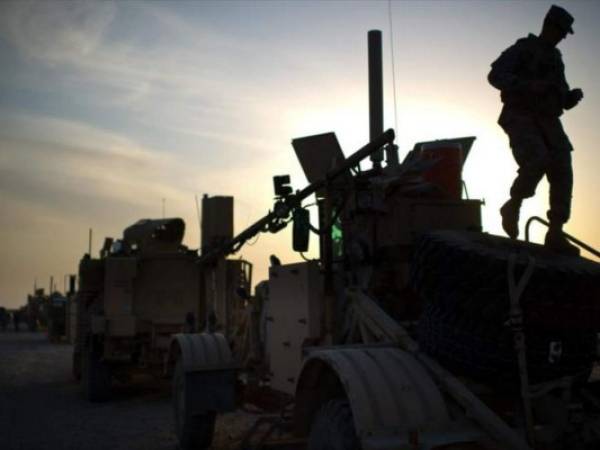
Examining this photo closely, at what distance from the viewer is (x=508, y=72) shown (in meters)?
4.73

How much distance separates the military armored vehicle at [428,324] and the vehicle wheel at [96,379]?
278 inches

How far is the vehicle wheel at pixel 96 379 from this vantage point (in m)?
12.3

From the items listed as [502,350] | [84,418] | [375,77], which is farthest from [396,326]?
[375,77]

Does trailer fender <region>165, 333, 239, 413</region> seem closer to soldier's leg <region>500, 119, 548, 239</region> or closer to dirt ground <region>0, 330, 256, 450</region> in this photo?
dirt ground <region>0, 330, 256, 450</region>

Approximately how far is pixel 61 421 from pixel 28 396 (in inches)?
124

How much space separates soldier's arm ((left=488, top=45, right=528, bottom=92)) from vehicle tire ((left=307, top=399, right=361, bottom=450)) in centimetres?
237

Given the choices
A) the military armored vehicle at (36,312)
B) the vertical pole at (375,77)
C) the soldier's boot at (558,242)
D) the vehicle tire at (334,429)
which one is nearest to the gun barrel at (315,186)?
the soldier's boot at (558,242)

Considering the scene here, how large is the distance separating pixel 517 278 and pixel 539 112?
1.60 m

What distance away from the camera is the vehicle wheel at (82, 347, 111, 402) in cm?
1233

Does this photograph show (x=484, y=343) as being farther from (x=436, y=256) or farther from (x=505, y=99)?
(x=505, y=99)

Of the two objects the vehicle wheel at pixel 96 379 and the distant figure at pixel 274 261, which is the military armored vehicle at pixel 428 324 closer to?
the distant figure at pixel 274 261

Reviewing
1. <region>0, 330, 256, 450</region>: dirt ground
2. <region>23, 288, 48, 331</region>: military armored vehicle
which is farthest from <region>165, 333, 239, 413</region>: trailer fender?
<region>23, 288, 48, 331</region>: military armored vehicle

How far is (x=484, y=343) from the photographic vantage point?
384cm

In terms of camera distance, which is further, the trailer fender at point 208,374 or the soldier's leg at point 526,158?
the trailer fender at point 208,374
